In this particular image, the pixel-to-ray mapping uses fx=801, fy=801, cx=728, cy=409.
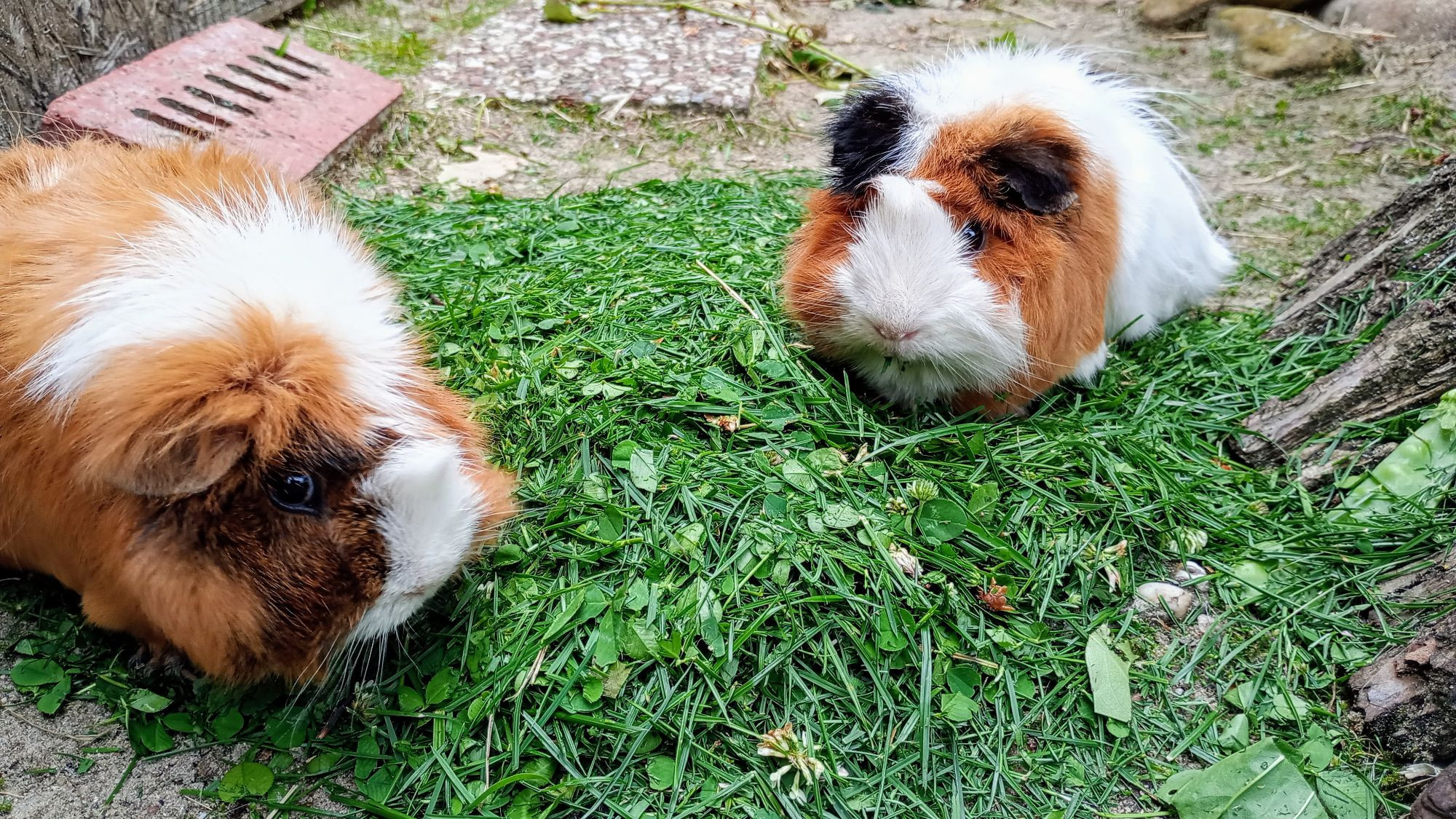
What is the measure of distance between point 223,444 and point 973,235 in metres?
1.46

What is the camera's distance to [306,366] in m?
1.22

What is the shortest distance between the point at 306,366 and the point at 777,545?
2.93 feet

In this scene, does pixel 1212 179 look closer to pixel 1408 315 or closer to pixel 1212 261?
pixel 1212 261

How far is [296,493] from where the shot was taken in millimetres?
1228

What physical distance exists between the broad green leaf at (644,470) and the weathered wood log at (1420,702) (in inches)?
56.3

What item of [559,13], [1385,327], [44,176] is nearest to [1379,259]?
[1385,327]

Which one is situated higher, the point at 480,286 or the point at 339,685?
the point at 480,286

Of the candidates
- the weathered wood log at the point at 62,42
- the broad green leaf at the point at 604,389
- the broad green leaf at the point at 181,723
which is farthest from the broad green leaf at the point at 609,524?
the weathered wood log at the point at 62,42

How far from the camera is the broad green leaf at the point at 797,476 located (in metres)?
1.71

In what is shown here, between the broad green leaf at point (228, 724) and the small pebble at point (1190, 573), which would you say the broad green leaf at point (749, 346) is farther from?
the broad green leaf at point (228, 724)

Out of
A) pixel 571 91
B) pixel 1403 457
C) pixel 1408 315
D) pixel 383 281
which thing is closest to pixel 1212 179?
pixel 1408 315

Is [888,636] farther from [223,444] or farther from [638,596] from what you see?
[223,444]

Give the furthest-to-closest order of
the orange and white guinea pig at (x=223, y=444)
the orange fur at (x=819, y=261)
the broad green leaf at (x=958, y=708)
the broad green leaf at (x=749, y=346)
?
the broad green leaf at (x=749, y=346) < the orange fur at (x=819, y=261) < the broad green leaf at (x=958, y=708) < the orange and white guinea pig at (x=223, y=444)

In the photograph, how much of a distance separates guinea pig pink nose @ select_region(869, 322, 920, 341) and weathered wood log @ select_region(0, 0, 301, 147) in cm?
270
